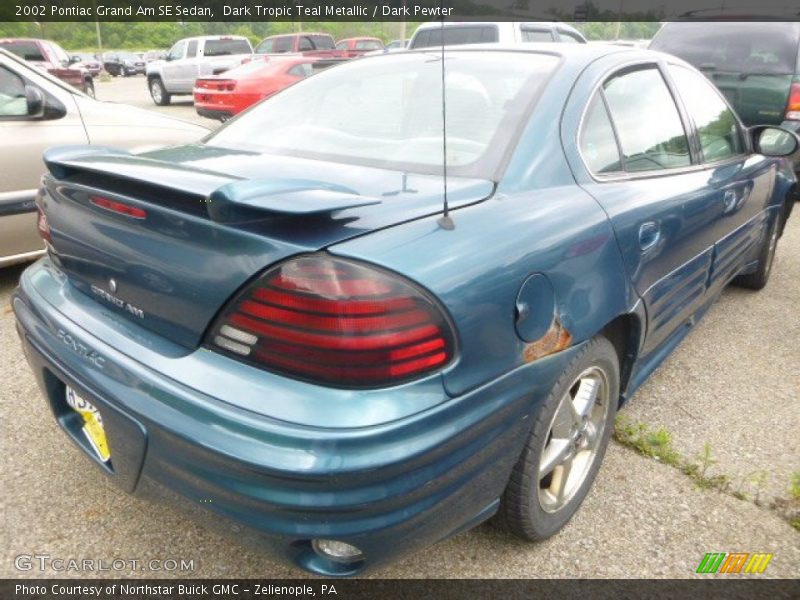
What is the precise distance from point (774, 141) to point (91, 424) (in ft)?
11.4

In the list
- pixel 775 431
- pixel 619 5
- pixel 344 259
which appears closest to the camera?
pixel 344 259

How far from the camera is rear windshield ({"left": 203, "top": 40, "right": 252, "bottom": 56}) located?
16641mm

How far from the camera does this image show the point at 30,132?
371 cm

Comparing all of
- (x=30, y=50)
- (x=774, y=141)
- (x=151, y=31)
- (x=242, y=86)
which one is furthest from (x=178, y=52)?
(x=151, y=31)

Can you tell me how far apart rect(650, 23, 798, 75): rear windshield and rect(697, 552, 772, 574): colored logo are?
17.1 ft

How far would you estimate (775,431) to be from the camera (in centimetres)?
261

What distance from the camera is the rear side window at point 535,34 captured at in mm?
9898

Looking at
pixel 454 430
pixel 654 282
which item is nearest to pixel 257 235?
pixel 454 430

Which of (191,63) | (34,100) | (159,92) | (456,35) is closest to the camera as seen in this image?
(34,100)

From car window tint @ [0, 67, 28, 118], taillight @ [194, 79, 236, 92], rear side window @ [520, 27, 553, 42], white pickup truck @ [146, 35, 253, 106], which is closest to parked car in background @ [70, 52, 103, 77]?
white pickup truck @ [146, 35, 253, 106]

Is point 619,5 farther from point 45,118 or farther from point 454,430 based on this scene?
point 454,430

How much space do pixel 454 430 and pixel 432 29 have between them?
934 cm

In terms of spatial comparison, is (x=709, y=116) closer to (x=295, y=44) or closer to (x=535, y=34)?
(x=535, y=34)

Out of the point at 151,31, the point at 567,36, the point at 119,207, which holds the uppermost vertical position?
the point at 151,31
